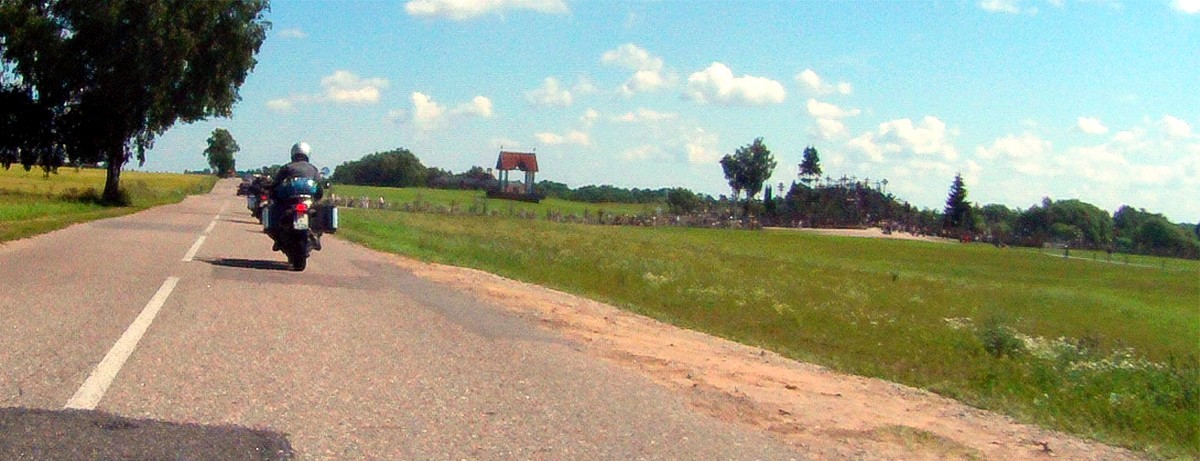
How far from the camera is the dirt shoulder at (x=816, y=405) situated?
792cm

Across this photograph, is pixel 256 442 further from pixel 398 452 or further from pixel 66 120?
pixel 66 120

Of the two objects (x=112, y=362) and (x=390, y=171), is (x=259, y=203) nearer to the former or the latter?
(x=112, y=362)

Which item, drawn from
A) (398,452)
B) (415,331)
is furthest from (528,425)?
(415,331)

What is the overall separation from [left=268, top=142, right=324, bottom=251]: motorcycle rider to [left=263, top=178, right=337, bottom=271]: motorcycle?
3 centimetres

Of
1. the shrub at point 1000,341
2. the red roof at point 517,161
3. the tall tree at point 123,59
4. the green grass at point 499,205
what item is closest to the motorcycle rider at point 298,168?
the shrub at point 1000,341

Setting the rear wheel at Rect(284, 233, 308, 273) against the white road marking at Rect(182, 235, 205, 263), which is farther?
the white road marking at Rect(182, 235, 205, 263)

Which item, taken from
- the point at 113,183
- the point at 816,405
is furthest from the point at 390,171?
the point at 816,405

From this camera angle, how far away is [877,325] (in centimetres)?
2244

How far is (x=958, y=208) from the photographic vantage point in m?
138

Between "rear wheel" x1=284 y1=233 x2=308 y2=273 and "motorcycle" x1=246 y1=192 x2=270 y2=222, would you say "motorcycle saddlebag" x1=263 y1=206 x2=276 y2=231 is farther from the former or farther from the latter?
"rear wheel" x1=284 y1=233 x2=308 y2=273

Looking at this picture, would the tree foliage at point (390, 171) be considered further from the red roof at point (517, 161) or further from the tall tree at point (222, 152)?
the red roof at point (517, 161)

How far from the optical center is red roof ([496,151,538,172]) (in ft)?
412

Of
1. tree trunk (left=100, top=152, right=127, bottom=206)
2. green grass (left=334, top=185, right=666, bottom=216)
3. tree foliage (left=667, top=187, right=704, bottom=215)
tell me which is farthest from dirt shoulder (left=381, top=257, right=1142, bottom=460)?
tree foliage (left=667, top=187, right=704, bottom=215)

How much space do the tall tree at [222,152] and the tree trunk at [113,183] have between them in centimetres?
11648
